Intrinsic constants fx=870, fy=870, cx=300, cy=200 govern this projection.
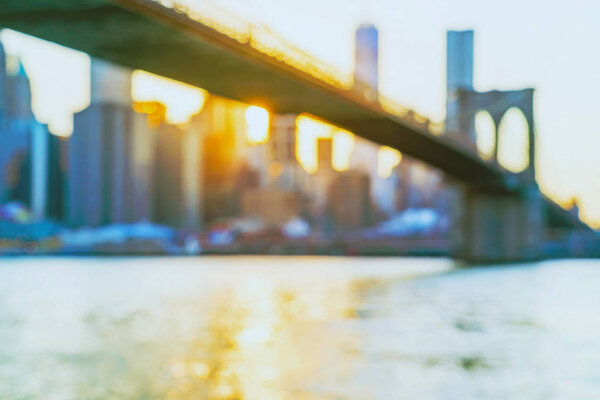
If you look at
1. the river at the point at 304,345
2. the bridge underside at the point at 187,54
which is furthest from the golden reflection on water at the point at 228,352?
the bridge underside at the point at 187,54

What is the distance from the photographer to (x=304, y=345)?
555 inches

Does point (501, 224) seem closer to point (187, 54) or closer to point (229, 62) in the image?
point (229, 62)

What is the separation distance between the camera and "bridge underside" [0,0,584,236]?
15.3m

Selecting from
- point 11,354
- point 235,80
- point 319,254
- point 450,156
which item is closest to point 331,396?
point 11,354

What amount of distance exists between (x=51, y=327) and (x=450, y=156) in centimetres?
2408

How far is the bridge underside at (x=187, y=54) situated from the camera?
50.3 feet

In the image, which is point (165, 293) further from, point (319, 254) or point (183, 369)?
point (319, 254)

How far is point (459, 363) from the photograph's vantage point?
475 inches

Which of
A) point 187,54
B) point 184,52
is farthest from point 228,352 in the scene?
point 187,54

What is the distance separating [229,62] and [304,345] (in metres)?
8.08

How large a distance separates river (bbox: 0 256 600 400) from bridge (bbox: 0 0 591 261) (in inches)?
225

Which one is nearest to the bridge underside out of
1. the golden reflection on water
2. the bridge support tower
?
the golden reflection on water

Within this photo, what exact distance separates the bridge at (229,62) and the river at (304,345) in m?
5.71

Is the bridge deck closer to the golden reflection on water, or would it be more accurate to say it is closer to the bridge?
the bridge
